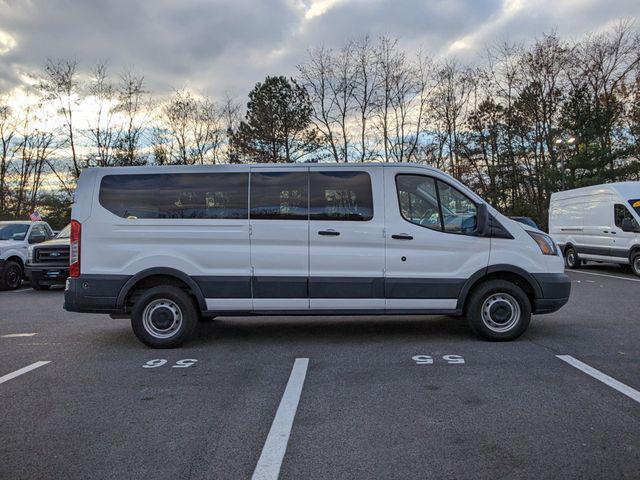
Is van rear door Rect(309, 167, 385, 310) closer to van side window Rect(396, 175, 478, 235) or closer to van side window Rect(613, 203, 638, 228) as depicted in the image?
van side window Rect(396, 175, 478, 235)

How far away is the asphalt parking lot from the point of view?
3154 millimetres

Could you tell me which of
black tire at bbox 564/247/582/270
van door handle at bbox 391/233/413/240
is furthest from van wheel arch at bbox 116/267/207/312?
black tire at bbox 564/247/582/270

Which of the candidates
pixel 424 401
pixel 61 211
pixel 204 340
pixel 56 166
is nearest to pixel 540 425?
pixel 424 401

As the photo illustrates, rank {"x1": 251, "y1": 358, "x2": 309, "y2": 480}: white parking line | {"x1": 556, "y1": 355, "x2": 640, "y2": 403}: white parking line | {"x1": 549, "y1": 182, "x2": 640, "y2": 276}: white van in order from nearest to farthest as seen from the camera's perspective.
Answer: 1. {"x1": 251, "y1": 358, "x2": 309, "y2": 480}: white parking line
2. {"x1": 556, "y1": 355, "x2": 640, "y2": 403}: white parking line
3. {"x1": 549, "y1": 182, "x2": 640, "y2": 276}: white van

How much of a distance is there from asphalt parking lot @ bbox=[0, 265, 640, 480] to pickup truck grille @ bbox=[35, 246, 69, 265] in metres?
6.24

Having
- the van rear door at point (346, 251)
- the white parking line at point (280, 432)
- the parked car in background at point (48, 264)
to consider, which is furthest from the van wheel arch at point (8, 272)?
the white parking line at point (280, 432)

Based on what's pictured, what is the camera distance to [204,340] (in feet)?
22.6

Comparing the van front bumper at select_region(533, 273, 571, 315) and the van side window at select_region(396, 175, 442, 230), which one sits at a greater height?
the van side window at select_region(396, 175, 442, 230)

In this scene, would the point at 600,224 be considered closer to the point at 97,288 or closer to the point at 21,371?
the point at 97,288

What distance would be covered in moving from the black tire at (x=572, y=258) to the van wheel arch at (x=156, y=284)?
1520 centimetres

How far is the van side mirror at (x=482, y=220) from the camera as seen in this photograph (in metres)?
6.30

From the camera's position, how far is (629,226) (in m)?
14.7

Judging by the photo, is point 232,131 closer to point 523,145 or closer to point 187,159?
point 187,159

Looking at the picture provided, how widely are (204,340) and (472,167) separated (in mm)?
37060
